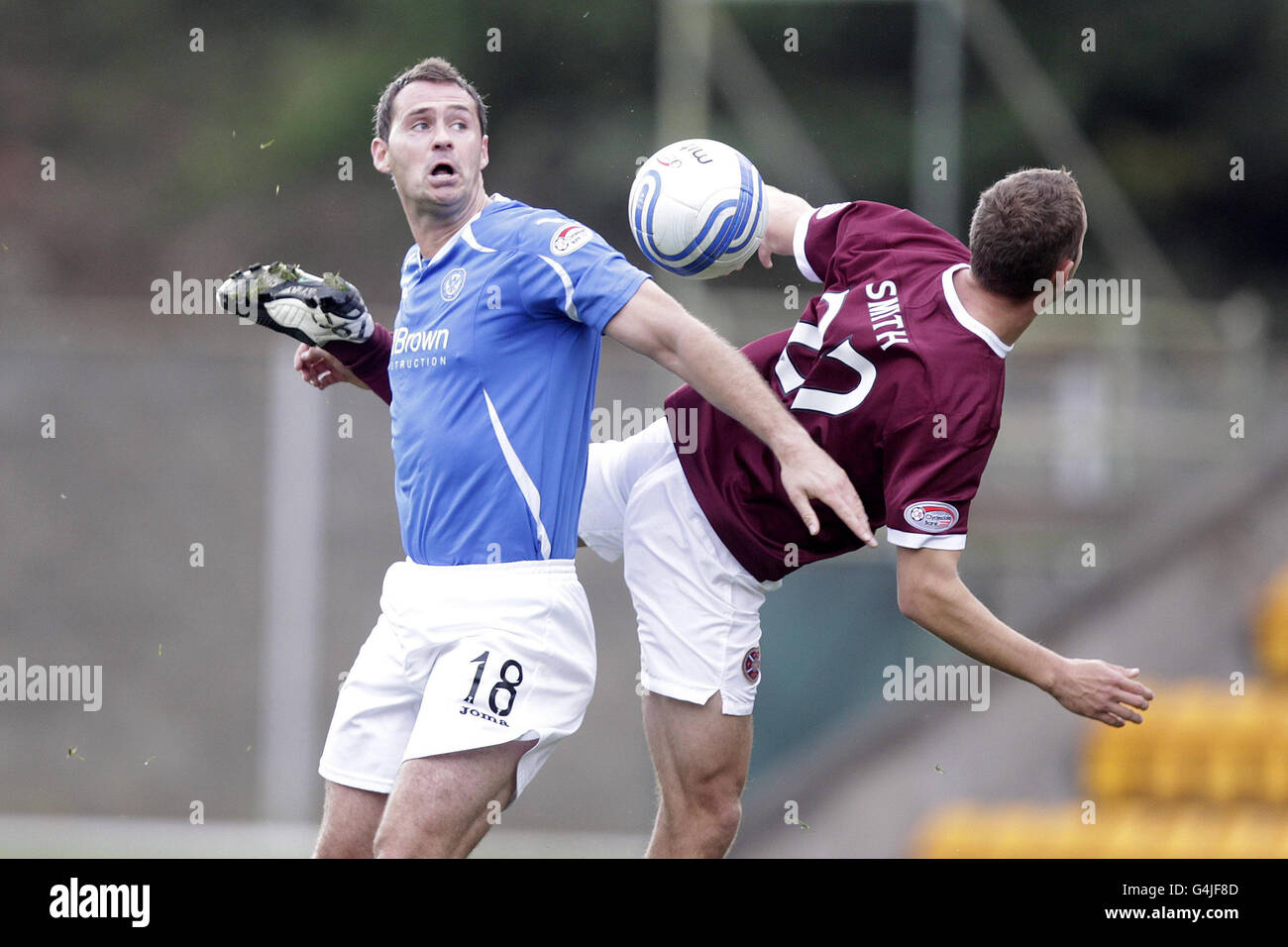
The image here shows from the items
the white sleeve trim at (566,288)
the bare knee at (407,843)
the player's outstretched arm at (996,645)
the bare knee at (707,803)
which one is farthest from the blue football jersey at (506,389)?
the player's outstretched arm at (996,645)

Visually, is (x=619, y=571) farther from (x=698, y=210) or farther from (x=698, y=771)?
(x=698, y=210)

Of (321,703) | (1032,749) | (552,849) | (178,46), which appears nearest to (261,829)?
(321,703)

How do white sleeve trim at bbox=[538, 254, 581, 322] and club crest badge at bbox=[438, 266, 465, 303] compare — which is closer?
white sleeve trim at bbox=[538, 254, 581, 322]

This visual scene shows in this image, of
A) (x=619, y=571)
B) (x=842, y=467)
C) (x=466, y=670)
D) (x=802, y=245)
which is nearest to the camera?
(x=466, y=670)

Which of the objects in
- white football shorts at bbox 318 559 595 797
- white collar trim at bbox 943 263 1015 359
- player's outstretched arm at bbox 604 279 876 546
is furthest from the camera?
white collar trim at bbox 943 263 1015 359

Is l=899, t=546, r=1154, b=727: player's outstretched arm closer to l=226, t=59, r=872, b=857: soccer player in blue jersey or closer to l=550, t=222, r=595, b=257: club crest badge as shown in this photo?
l=226, t=59, r=872, b=857: soccer player in blue jersey

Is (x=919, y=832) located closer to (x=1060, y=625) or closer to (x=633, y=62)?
(x=1060, y=625)

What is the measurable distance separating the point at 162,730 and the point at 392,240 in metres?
9.46

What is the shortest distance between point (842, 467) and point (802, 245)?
→ 0.80 m

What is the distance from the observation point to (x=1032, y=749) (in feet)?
32.8

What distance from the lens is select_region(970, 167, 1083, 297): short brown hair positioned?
179 inches

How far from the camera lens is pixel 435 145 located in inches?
186

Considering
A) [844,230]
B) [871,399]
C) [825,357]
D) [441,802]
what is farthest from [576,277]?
[441,802]

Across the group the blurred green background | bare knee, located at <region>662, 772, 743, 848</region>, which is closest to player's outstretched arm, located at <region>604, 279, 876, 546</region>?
bare knee, located at <region>662, 772, 743, 848</region>
